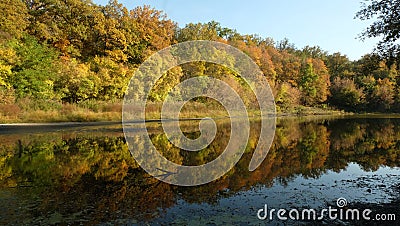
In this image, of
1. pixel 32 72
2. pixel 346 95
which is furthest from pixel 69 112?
pixel 346 95

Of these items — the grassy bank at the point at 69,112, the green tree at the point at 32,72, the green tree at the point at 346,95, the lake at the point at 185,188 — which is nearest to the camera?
the lake at the point at 185,188

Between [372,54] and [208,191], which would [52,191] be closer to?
[208,191]

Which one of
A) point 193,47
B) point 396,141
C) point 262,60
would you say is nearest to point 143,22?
point 193,47

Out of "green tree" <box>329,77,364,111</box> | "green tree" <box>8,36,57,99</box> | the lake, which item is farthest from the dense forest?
"green tree" <box>329,77,364,111</box>

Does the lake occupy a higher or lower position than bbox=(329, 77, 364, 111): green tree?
lower

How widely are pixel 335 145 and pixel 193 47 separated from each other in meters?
39.0

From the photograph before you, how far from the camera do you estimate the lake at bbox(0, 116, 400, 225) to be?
683 centimetres

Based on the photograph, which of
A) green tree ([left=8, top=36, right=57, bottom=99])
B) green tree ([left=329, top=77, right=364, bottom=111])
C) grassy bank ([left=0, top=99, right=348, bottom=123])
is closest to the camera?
grassy bank ([left=0, top=99, right=348, bottom=123])

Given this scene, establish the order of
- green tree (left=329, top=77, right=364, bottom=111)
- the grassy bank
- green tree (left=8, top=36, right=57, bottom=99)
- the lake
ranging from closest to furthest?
the lake < the grassy bank < green tree (left=8, top=36, right=57, bottom=99) < green tree (left=329, top=77, right=364, bottom=111)

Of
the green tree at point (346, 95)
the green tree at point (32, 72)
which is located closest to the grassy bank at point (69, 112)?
the green tree at point (32, 72)

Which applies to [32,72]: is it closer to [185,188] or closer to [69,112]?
[69,112]

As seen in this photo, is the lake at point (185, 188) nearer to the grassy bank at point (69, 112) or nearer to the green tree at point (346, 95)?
the grassy bank at point (69, 112)

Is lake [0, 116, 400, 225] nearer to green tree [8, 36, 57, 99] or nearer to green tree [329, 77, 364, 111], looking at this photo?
green tree [8, 36, 57, 99]

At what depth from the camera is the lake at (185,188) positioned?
683 centimetres
